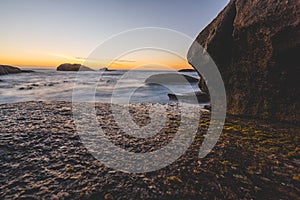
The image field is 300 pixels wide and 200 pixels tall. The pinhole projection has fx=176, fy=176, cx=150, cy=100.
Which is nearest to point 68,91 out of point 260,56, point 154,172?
point 260,56

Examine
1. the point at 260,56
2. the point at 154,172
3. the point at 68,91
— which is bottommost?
the point at 68,91

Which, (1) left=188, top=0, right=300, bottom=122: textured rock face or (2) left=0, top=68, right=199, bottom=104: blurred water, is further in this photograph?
(2) left=0, top=68, right=199, bottom=104: blurred water

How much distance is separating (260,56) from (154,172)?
517 cm

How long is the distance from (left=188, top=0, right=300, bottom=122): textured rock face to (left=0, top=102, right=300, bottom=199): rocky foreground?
1370mm

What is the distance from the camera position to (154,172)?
9.73 ft

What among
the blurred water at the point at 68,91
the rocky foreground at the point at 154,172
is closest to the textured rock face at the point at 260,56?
the rocky foreground at the point at 154,172

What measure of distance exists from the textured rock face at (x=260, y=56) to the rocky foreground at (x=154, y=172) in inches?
54.0

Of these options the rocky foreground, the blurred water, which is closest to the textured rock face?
the rocky foreground

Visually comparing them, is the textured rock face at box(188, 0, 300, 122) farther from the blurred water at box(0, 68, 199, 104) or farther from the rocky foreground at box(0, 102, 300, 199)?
the blurred water at box(0, 68, 199, 104)

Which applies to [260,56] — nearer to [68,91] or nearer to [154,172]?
[154,172]

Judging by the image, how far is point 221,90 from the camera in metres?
7.34

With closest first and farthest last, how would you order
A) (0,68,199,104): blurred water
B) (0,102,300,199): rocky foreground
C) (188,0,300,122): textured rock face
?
(0,102,300,199): rocky foreground
(188,0,300,122): textured rock face
(0,68,199,104): blurred water

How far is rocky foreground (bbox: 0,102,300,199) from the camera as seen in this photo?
243 centimetres

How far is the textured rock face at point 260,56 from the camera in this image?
492 cm
